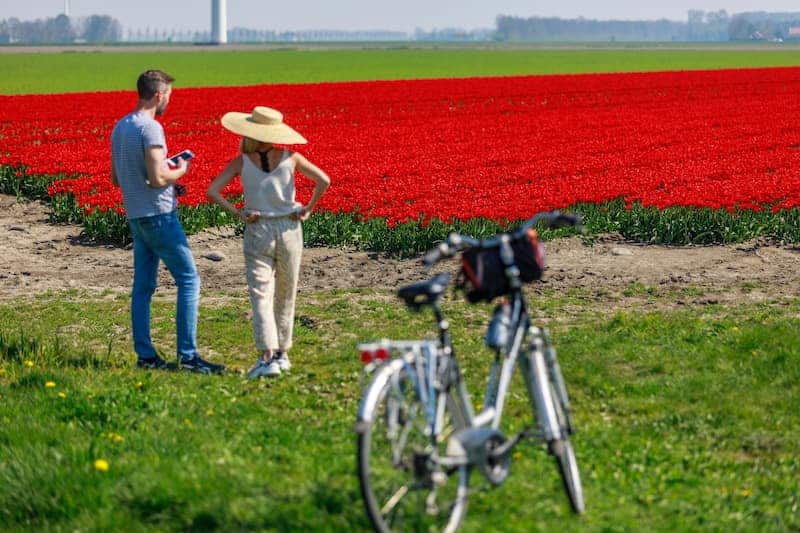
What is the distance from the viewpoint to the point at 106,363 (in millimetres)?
8492

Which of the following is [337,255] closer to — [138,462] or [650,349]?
[650,349]

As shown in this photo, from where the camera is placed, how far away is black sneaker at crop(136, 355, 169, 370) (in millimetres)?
8477

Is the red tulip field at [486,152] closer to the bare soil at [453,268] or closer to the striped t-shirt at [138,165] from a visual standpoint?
the bare soil at [453,268]

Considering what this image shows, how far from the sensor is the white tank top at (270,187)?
7.91 meters

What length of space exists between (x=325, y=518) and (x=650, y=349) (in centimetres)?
431

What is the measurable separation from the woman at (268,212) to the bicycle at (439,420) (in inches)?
118

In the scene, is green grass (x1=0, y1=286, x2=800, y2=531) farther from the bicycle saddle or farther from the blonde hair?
the blonde hair

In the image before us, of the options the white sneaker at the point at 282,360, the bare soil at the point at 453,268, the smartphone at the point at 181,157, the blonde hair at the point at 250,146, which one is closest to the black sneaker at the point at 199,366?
the white sneaker at the point at 282,360

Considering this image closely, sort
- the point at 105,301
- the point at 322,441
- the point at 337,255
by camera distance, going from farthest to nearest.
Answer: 1. the point at 337,255
2. the point at 105,301
3. the point at 322,441

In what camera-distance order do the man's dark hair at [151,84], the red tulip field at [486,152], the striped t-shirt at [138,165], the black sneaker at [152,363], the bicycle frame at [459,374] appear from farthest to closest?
1. the red tulip field at [486,152]
2. the black sneaker at [152,363]
3. the striped t-shirt at [138,165]
4. the man's dark hair at [151,84]
5. the bicycle frame at [459,374]

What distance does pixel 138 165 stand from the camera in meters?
8.06

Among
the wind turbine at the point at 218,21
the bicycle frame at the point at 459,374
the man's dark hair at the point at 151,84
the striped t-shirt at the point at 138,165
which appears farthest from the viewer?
the wind turbine at the point at 218,21

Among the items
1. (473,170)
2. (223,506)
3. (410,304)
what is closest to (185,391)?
(223,506)

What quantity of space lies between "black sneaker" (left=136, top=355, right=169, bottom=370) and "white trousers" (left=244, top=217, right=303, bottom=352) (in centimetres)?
84
